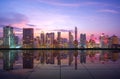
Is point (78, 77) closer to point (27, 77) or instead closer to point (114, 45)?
point (27, 77)

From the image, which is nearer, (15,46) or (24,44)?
(15,46)

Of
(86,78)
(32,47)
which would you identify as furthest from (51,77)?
(32,47)

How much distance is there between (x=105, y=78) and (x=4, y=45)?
2752cm

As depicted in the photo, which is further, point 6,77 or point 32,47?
point 32,47

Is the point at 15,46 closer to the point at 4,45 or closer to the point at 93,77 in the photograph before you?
the point at 4,45

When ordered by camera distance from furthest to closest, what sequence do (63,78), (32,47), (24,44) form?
(24,44), (32,47), (63,78)

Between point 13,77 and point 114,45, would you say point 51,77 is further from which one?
point 114,45

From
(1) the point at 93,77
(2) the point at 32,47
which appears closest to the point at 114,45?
(2) the point at 32,47

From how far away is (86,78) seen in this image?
5.28 metres

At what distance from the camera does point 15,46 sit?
31.0m

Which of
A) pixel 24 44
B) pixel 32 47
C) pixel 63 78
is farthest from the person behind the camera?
pixel 24 44

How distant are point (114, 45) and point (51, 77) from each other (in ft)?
88.6

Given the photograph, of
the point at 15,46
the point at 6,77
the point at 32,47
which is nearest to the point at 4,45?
the point at 15,46

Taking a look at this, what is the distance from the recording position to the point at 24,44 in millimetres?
33188
